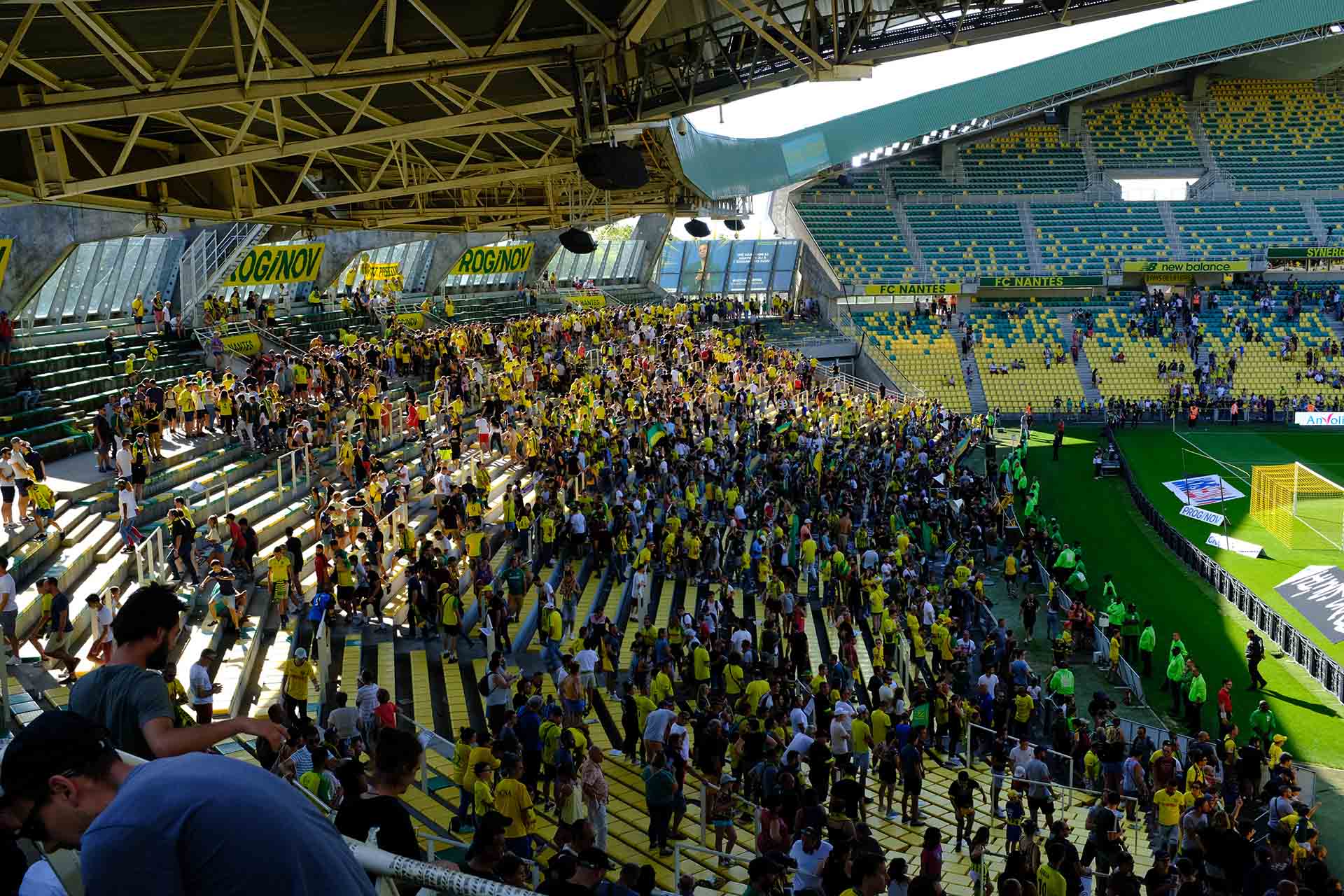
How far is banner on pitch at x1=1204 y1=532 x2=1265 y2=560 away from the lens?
93.0 ft

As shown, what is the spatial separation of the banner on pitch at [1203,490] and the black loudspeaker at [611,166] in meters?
24.0

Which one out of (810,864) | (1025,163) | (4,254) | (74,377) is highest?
(1025,163)

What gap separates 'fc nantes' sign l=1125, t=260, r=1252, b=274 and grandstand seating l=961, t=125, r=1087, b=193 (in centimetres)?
626

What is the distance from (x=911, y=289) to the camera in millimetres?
55938

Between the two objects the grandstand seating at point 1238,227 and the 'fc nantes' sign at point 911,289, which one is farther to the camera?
the grandstand seating at point 1238,227

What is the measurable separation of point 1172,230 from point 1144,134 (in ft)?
21.4

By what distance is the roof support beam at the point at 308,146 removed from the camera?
1298 cm

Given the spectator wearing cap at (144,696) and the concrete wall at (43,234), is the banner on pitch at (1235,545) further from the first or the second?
the spectator wearing cap at (144,696)

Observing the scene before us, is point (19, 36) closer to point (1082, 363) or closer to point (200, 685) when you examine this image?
point (200, 685)

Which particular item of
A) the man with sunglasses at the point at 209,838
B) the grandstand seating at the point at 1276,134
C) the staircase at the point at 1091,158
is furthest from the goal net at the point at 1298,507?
the man with sunglasses at the point at 209,838

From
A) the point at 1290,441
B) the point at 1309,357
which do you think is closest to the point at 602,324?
the point at 1290,441

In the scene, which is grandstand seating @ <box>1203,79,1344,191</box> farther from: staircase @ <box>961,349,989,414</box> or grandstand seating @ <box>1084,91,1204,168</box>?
staircase @ <box>961,349,989,414</box>

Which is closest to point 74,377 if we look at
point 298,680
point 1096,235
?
point 298,680

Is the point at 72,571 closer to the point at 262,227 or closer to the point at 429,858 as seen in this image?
the point at 429,858
